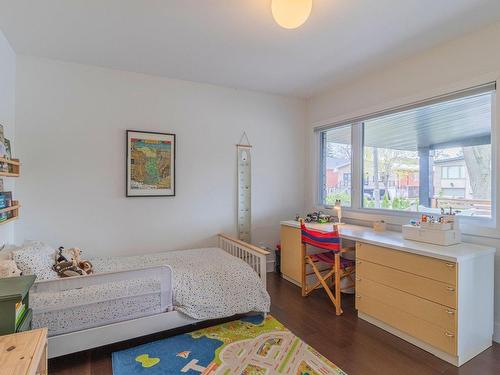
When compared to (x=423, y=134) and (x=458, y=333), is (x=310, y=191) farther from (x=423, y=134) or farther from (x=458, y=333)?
(x=458, y=333)

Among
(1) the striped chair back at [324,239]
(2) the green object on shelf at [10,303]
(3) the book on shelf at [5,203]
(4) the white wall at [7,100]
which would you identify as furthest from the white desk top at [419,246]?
(4) the white wall at [7,100]

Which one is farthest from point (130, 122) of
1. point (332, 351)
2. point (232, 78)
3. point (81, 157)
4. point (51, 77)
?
point (332, 351)

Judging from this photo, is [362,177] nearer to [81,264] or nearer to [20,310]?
[81,264]

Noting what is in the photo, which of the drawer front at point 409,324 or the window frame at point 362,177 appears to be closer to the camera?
the drawer front at point 409,324

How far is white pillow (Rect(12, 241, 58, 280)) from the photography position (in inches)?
74.3

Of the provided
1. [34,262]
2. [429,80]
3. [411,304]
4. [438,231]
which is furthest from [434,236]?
[34,262]

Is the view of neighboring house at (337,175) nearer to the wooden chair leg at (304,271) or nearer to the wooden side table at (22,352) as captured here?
the wooden chair leg at (304,271)

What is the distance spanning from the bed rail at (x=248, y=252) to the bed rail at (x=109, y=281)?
85cm

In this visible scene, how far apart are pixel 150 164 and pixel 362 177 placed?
250 cm

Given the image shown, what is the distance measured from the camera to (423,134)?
2.76 metres

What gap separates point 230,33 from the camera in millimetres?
2279

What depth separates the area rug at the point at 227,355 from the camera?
1823mm

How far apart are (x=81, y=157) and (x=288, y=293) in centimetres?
265

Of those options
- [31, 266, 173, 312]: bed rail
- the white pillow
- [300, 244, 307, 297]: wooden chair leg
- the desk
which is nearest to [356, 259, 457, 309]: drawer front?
the desk
